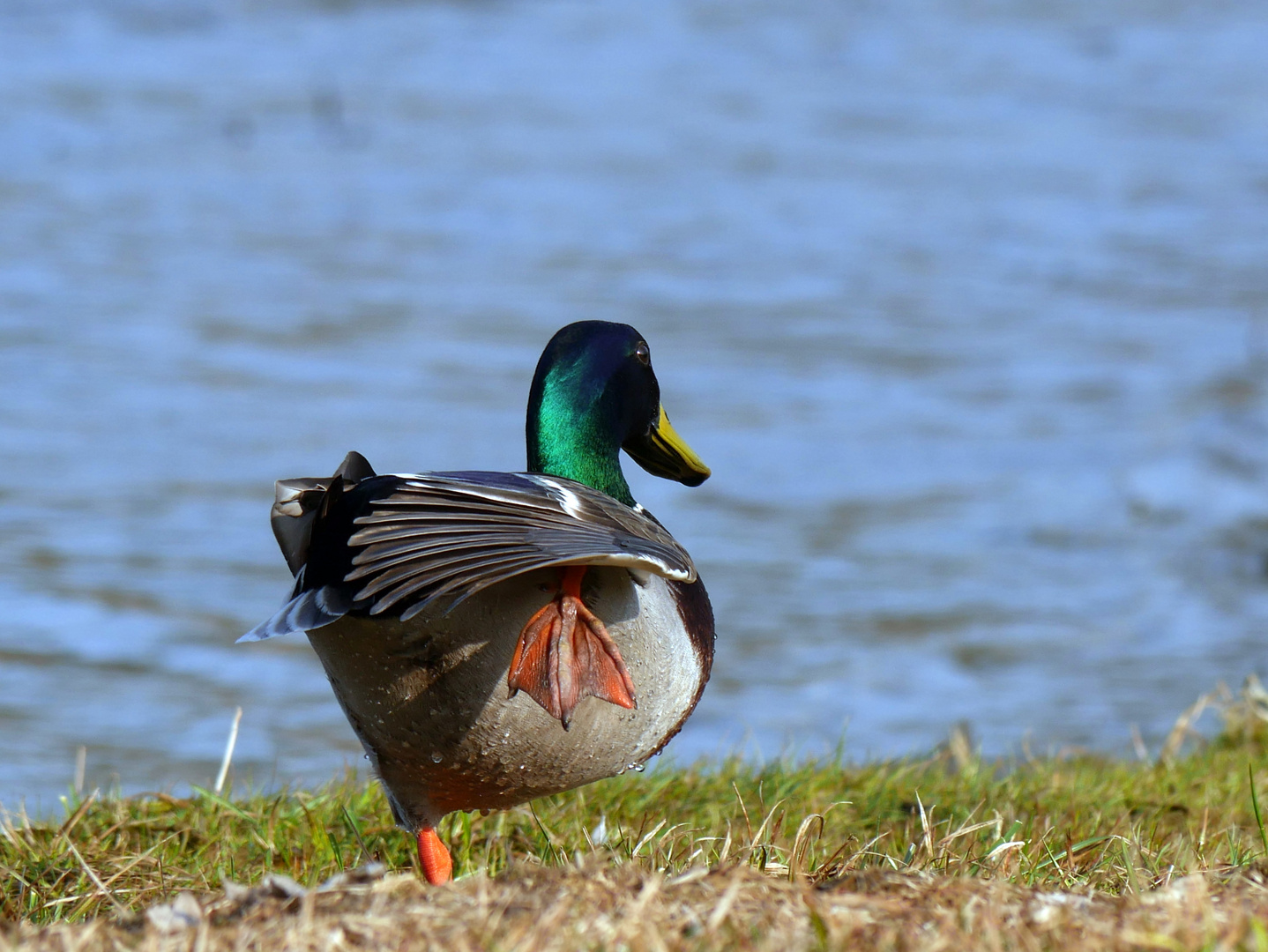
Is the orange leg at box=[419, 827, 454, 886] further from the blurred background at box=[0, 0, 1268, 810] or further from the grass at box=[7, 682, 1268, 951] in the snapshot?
the blurred background at box=[0, 0, 1268, 810]

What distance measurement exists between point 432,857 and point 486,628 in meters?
0.60

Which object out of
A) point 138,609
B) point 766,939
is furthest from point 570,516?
point 138,609

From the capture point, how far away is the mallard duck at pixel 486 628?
262cm

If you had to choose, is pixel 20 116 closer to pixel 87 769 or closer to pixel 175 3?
pixel 175 3

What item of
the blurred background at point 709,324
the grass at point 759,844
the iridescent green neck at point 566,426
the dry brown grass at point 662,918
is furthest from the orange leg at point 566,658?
the blurred background at point 709,324

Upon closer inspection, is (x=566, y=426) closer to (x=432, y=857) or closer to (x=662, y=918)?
(x=432, y=857)

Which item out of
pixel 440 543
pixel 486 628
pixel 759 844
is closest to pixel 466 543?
pixel 440 543

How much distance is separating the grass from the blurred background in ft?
1.75

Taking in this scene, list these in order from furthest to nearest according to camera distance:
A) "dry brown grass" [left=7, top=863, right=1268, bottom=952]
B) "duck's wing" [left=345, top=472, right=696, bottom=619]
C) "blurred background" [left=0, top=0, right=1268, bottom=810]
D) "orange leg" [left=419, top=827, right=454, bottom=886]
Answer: "blurred background" [left=0, top=0, right=1268, bottom=810]
"orange leg" [left=419, top=827, right=454, bottom=886]
"duck's wing" [left=345, top=472, right=696, bottom=619]
"dry brown grass" [left=7, top=863, right=1268, bottom=952]

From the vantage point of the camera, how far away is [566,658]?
9.23ft

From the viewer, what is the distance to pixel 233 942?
2.15 metres

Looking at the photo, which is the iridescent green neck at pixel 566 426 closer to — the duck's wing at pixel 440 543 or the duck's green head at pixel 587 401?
the duck's green head at pixel 587 401

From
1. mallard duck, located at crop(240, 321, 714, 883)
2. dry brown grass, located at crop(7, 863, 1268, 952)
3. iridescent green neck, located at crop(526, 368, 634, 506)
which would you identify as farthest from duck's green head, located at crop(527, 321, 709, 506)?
dry brown grass, located at crop(7, 863, 1268, 952)

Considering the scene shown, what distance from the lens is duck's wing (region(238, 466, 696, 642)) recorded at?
2553mm
